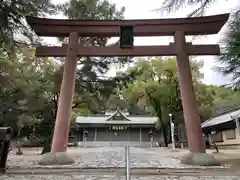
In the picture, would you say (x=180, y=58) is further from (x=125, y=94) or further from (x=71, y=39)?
(x=125, y=94)

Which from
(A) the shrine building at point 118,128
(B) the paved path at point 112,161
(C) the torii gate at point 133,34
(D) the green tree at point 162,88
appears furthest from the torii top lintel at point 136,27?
(A) the shrine building at point 118,128

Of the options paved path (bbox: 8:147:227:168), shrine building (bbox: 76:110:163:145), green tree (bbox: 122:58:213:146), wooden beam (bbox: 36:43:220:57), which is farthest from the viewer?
shrine building (bbox: 76:110:163:145)

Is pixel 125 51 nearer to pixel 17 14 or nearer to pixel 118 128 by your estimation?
pixel 17 14

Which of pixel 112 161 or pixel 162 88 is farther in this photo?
pixel 162 88

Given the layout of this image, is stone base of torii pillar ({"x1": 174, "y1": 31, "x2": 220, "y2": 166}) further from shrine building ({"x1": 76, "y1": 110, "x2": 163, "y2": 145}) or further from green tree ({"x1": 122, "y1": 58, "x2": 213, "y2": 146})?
shrine building ({"x1": 76, "y1": 110, "x2": 163, "y2": 145})

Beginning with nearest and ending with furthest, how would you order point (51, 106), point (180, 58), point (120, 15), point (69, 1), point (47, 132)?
point (180, 58)
point (69, 1)
point (120, 15)
point (51, 106)
point (47, 132)

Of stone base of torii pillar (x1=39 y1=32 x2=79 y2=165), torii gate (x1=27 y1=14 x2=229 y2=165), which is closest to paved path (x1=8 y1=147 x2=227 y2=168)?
stone base of torii pillar (x1=39 y1=32 x2=79 y2=165)

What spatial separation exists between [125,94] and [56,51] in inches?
632

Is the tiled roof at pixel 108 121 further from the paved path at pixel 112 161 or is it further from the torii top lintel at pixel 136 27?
the torii top lintel at pixel 136 27

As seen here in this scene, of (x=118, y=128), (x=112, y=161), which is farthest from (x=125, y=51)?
(x=118, y=128)

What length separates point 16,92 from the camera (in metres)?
12.6

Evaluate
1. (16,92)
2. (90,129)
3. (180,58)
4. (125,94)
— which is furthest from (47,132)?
(180,58)

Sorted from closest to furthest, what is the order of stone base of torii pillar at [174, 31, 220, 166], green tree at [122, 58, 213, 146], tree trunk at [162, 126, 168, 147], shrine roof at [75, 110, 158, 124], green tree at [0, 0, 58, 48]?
green tree at [0, 0, 58, 48] < stone base of torii pillar at [174, 31, 220, 166] < green tree at [122, 58, 213, 146] < tree trunk at [162, 126, 168, 147] < shrine roof at [75, 110, 158, 124]

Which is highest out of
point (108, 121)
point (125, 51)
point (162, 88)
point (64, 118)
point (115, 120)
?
point (162, 88)
